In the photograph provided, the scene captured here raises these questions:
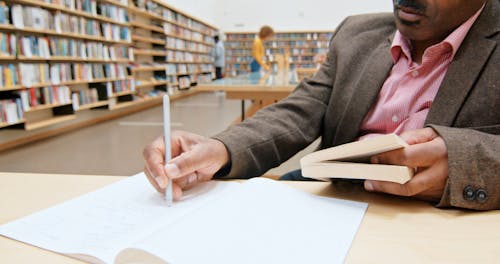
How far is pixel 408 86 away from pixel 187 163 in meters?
0.56

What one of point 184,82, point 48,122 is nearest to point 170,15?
point 184,82

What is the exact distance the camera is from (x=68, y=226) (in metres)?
0.52

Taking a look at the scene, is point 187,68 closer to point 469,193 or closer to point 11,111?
point 11,111

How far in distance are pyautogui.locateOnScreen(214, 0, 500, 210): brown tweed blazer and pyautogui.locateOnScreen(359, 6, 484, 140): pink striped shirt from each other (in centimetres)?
2

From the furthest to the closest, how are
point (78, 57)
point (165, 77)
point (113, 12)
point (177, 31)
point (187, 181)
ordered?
point (177, 31), point (165, 77), point (113, 12), point (78, 57), point (187, 181)

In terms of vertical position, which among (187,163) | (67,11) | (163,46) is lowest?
(187,163)

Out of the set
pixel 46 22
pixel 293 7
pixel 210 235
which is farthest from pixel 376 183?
pixel 293 7

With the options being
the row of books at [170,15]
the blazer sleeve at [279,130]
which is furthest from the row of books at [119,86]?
the blazer sleeve at [279,130]

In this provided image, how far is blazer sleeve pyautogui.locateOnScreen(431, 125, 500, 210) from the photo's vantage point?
562 mm

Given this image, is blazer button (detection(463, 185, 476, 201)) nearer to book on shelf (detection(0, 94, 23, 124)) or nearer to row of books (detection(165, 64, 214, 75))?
book on shelf (detection(0, 94, 23, 124))

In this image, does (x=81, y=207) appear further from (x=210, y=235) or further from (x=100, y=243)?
(x=210, y=235)

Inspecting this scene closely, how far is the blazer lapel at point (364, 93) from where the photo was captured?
2.94 feet

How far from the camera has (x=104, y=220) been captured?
538 mm

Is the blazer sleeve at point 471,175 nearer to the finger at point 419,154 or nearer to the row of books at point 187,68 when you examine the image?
the finger at point 419,154
